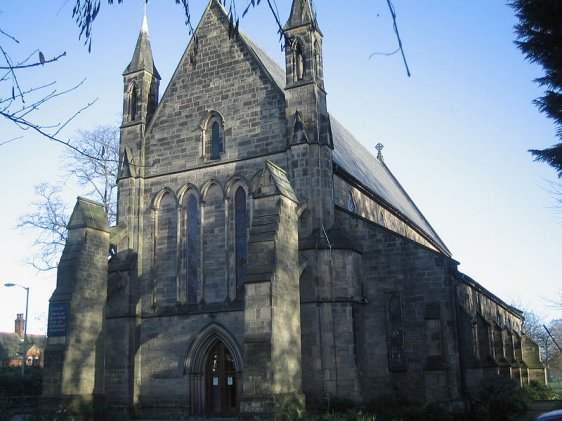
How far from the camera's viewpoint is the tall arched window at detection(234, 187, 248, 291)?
842 inches

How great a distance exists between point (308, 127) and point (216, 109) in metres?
4.11

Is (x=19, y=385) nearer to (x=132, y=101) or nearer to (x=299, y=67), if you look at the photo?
(x=132, y=101)

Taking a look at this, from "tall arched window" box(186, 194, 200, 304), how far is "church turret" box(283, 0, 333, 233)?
418cm

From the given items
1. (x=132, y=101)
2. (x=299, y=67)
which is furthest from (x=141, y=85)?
(x=299, y=67)

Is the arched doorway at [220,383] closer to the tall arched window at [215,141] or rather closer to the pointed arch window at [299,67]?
the tall arched window at [215,141]

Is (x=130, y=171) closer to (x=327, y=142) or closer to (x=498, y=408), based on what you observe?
(x=327, y=142)

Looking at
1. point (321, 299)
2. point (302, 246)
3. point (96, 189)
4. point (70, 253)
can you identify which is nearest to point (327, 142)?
point (302, 246)

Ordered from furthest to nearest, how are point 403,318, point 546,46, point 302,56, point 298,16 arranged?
point 298,16, point 302,56, point 403,318, point 546,46

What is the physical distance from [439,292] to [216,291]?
7.49m

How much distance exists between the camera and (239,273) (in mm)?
Result: 21406

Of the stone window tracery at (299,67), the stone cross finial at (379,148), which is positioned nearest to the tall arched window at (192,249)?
the stone window tracery at (299,67)

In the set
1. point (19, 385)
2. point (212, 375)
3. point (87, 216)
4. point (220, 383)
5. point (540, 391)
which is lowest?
point (540, 391)

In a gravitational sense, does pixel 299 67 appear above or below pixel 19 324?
above

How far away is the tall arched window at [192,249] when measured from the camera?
868 inches
